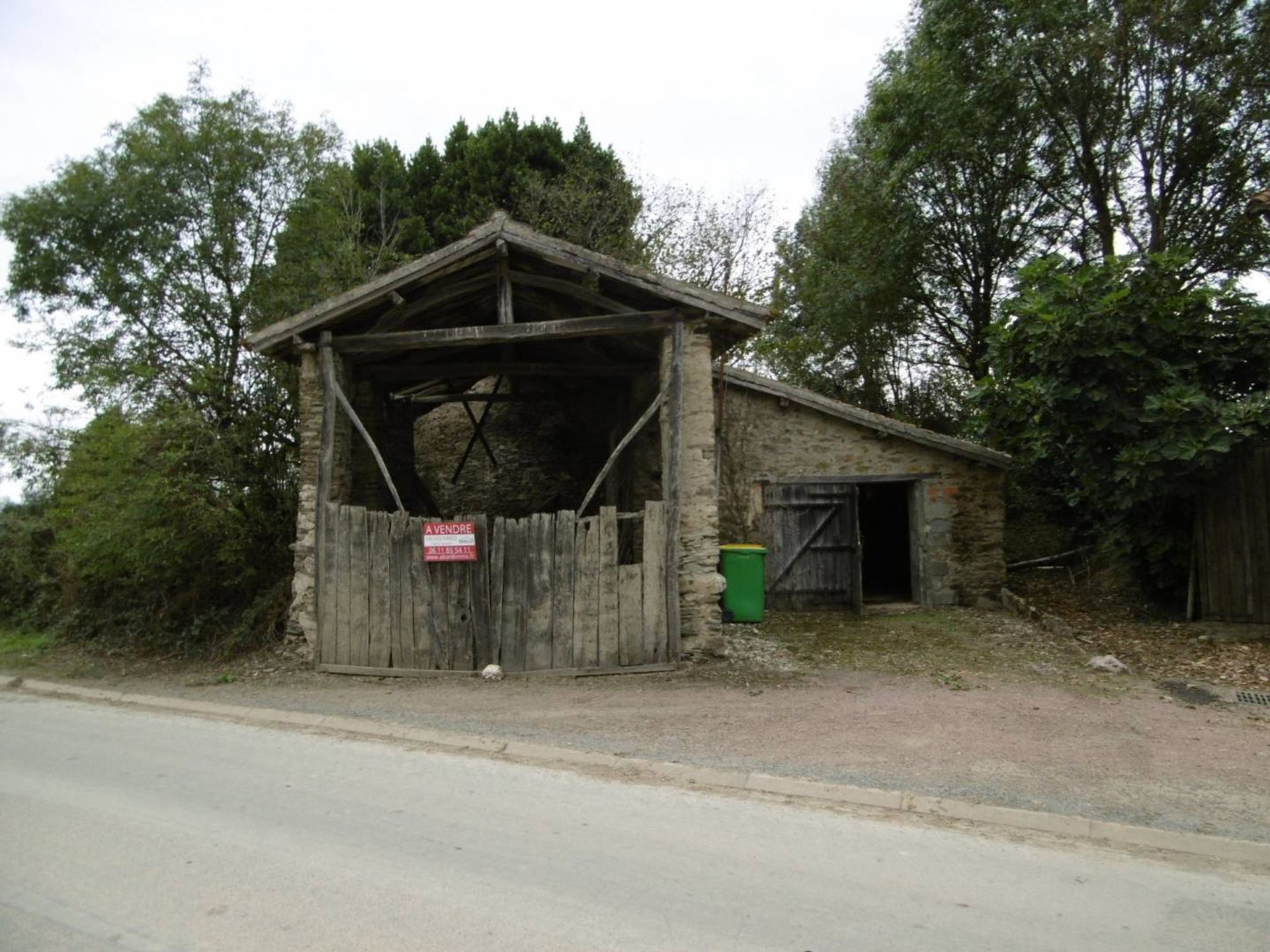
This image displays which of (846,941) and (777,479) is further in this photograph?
(777,479)

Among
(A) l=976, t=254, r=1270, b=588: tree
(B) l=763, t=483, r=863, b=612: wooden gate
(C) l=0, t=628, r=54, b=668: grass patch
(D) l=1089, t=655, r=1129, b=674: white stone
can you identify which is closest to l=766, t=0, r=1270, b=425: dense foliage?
(A) l=976, t=254, r=1270, b=588: tree

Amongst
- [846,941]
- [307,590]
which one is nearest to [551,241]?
[307,590]

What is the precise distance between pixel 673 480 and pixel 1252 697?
5682 mm

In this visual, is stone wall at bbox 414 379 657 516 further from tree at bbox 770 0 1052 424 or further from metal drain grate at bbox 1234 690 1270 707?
metal drain grate at bbox 1234 690 1270 707

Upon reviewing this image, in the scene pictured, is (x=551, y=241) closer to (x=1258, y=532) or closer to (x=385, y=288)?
(x=385, y=288)

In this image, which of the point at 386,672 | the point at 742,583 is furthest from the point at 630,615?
the point at 386,672

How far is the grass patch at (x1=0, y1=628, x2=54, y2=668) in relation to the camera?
34.2ft

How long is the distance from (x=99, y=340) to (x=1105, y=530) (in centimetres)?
1451

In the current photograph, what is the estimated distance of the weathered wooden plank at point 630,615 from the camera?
8.80 m

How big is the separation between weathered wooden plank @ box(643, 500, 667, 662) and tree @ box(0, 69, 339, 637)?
4992mm

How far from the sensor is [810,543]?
13414mm

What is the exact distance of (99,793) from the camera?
16.8 feet

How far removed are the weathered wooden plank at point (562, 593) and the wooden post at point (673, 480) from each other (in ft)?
3.32

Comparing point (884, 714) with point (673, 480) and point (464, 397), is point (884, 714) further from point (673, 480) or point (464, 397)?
point (464, 397)
